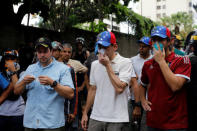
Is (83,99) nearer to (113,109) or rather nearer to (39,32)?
(113,109)

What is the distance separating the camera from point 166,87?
3.09m

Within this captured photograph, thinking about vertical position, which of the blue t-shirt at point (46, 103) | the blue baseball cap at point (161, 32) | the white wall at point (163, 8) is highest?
the white wall at point (163, 8)

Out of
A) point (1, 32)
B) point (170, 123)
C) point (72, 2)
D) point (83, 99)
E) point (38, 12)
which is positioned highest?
point (72, 2)

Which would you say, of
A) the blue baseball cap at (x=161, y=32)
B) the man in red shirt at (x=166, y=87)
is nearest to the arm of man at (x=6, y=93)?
the man in red shirt at (x=166, y=87)

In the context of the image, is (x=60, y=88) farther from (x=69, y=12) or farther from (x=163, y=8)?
(x=163, y=8)

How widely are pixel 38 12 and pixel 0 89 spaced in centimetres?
841

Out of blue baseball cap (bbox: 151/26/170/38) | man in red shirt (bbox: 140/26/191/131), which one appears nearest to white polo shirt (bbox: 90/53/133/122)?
man in red shirt (bbox: 140/26/191/131)

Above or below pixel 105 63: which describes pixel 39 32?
above

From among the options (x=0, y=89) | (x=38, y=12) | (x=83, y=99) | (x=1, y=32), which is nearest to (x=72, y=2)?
(x=38, y=12)

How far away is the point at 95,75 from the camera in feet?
12.5

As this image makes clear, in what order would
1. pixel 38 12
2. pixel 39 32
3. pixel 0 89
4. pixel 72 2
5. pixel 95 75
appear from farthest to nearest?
1. pixel 72 2
2. pixel 38 12
3. pixel 39 32
4. pixel 0 89
5. pixel 95 75

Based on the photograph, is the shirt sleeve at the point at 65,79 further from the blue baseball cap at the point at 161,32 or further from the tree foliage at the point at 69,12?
the tree foliage at the point at 69,12

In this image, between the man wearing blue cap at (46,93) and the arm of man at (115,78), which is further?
the arm of man at (115,78)

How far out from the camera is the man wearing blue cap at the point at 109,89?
136 inches
